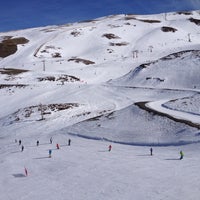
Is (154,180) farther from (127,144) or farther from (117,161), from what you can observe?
(127,144)

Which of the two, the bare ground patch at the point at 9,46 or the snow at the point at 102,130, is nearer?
the snow at the point at 102,130

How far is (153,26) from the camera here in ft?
550

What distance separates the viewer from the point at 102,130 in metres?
40.4

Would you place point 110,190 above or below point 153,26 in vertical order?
below

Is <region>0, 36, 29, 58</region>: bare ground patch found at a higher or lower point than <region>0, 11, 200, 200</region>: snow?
higher

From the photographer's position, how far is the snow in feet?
76.9

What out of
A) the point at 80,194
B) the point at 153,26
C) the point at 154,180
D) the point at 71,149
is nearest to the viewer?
the point at 80,194

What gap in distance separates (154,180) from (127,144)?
1196 centimetres

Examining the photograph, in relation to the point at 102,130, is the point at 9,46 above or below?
above

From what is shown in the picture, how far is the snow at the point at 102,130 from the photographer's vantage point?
76.9 feet

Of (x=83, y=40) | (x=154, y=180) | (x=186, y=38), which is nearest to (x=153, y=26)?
(x=186, y=38)

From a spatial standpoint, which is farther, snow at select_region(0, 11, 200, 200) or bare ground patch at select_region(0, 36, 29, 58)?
bare ground patch at select_region(0, 36, 29, 58)

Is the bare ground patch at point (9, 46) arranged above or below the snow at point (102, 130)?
above

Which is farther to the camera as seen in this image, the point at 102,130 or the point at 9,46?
the point at 9,46
